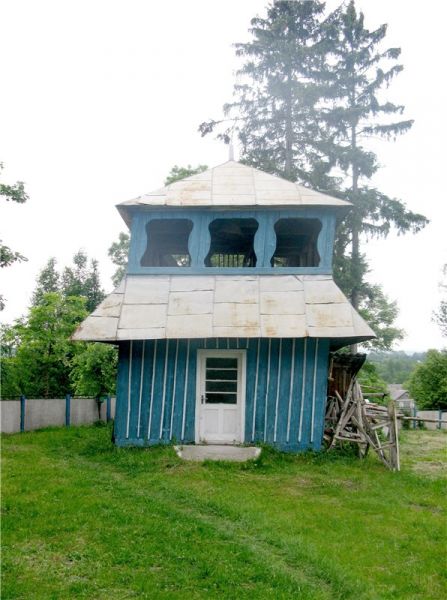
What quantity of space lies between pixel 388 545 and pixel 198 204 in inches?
328

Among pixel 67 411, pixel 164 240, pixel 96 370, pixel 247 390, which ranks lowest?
pixel 67 411

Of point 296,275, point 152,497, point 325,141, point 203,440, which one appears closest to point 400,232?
point 325,141

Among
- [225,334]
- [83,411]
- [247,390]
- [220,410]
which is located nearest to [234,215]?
[225,334]

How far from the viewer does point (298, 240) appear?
1523 centimetres

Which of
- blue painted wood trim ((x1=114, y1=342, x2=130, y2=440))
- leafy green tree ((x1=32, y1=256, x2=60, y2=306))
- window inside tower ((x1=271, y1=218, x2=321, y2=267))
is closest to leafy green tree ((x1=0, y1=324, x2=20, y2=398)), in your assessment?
blue painted wood trim ((x1=114, y1=342, x2=130, y2=440))

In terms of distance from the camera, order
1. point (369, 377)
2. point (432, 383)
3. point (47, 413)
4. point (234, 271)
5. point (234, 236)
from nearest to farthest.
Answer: point (234, 271) → point (234, 236) → point (47, 413) → point (369, 377) → point (432, 383)

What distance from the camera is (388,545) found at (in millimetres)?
6527

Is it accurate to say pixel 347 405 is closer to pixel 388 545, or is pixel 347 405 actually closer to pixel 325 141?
pixel 388 545

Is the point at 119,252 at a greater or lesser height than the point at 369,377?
greater

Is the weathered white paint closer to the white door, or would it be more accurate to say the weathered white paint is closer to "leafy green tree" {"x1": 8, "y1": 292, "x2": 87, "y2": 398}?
the white door

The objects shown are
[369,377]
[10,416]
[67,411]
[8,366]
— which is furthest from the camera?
[369,377]

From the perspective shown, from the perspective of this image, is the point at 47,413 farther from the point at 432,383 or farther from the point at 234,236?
the point at 432,383

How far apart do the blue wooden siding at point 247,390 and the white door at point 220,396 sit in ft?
0.52

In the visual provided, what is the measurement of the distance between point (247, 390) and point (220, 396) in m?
0.64
